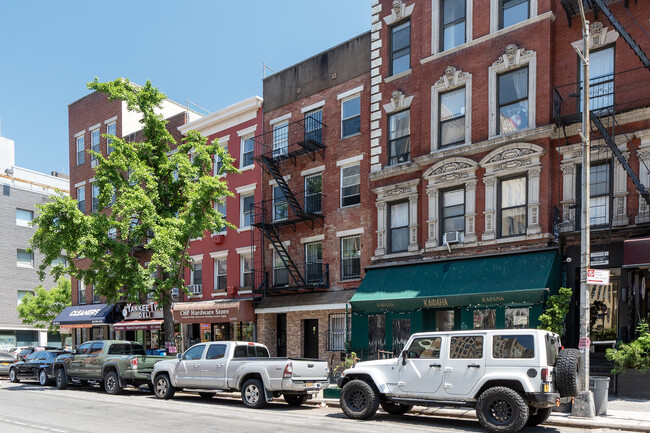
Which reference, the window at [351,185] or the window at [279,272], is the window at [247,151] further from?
the window at [351,185]

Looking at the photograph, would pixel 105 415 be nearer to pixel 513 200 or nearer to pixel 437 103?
pixel 513 200

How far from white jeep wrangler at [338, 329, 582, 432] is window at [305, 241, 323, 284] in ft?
39.9

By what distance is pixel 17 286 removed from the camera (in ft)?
163

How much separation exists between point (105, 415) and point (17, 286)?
41.2 m

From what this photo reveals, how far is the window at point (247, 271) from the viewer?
28756 millimetres

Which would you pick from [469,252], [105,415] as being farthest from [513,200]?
[105,415]

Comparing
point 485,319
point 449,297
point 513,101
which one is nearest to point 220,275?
point 449,297

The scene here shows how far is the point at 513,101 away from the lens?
65.0 feet

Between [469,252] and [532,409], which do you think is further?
[469,252]

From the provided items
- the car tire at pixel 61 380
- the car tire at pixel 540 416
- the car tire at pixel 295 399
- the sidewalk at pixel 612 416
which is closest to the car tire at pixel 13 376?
the car tire at pixel 61 380

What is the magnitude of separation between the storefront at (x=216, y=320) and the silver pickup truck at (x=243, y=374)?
330 inches

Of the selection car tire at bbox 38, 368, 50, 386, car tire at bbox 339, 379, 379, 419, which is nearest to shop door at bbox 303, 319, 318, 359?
car tire at bbox 38, 368, 50, 386

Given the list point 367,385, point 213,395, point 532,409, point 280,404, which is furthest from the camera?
point 213,395

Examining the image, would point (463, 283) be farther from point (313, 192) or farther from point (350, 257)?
point (313, 192)
